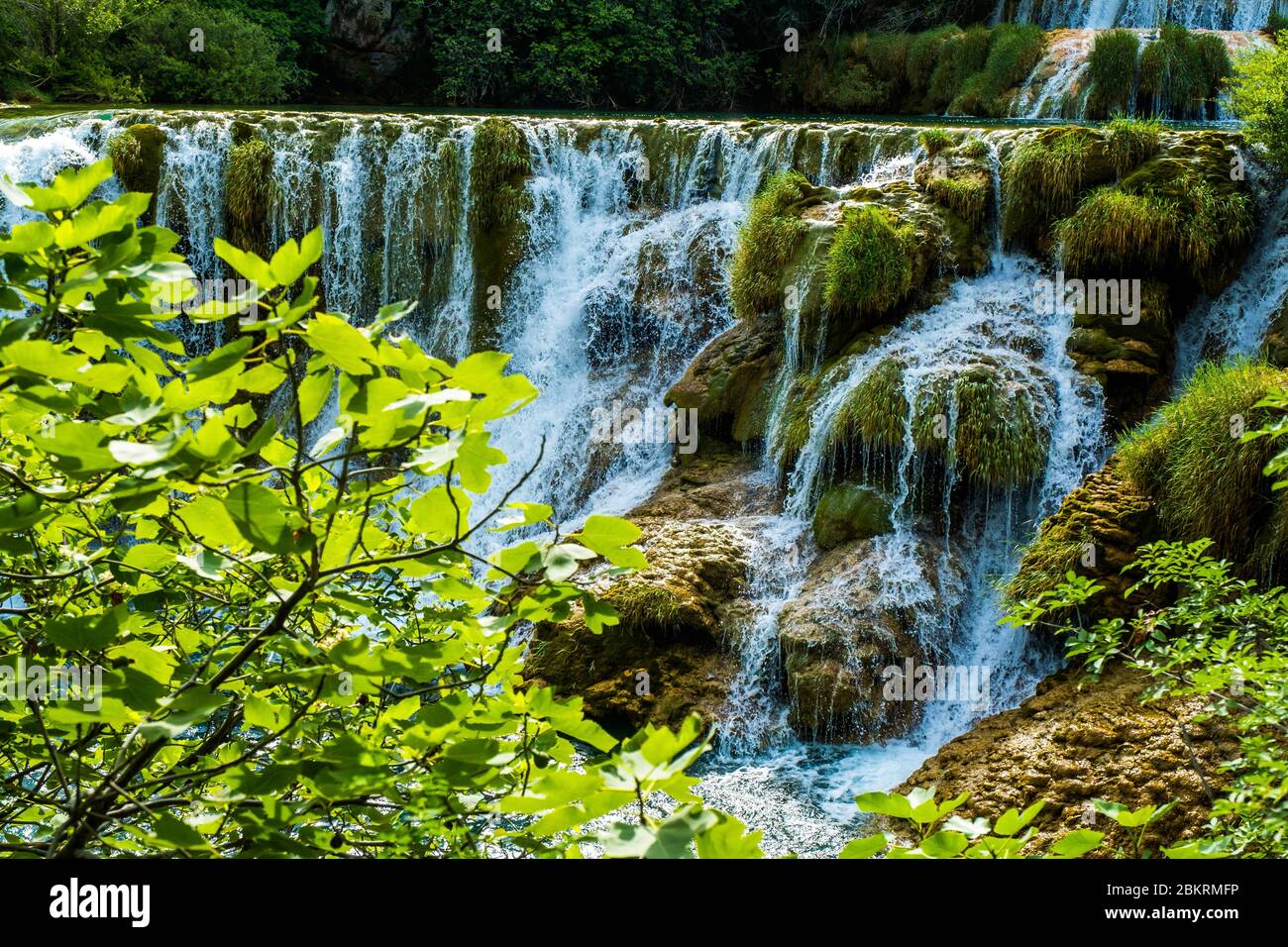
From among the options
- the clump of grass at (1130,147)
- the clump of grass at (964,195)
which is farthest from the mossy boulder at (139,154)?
the clump of grass at (1130,147)

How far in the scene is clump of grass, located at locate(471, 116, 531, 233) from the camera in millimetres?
13641

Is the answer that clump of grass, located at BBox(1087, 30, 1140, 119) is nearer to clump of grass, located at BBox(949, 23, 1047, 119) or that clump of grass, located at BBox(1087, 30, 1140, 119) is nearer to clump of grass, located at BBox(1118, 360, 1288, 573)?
clump of grass, located at BBox(949, 23, 1047, 119)

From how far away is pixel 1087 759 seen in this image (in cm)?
531

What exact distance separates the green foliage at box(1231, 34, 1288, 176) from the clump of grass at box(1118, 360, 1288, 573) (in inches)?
133

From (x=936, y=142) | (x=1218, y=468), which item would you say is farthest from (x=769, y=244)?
(x=1218, y=468)

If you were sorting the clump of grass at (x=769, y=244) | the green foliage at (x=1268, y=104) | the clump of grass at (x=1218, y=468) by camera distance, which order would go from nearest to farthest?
the clump of grass at (x=1218, y=468) → the green foliage at (x=1268, y=104) → the clump of grass at (x=769, y=244)

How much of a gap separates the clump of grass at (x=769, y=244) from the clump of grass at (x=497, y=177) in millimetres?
4050

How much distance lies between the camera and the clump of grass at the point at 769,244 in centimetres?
1030

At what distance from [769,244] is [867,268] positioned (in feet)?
4.00

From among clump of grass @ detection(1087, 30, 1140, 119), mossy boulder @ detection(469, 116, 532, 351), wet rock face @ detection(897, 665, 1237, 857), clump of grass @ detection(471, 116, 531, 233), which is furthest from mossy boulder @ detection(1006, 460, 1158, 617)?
clump of grass @ detection(1087, 30, 1140, 119)

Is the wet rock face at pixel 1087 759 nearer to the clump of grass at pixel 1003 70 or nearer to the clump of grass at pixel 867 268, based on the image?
the clump of grass at pixel 867 268

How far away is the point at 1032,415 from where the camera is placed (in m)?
8.38

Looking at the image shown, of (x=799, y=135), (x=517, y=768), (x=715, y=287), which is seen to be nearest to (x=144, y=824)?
(x=517, y=768)
